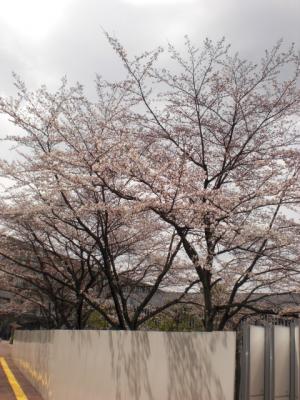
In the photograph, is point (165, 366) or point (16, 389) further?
point (16, 389)

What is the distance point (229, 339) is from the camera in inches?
197

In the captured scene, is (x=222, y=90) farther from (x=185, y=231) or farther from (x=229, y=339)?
(x=229, y=339)

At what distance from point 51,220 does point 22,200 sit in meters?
0.96

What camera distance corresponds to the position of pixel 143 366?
7.06 metres

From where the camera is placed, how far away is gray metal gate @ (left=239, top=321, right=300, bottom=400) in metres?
4.79

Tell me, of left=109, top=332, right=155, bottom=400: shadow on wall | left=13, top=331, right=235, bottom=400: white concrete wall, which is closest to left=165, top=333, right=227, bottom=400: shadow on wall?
left=13, top=331, right=235, bottom=400: white concrete wall

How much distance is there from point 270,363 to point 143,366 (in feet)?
8.67

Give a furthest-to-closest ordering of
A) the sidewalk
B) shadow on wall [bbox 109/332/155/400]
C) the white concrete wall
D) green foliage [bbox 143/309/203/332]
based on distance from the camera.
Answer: green foliage [bbox 143/309/203/332] → the sidewalk → shadow on wall [bbox 109/332/155/400] → the white concrete wall

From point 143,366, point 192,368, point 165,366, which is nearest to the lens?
point 192,368

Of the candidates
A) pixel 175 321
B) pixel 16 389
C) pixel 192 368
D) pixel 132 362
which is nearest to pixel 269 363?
pixel 192 368

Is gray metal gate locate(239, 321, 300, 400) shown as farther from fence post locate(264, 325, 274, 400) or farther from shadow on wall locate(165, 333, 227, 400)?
shadow on wall locate(165, 333, 227, 400)

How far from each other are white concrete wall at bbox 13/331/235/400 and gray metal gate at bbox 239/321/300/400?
15 centimetres

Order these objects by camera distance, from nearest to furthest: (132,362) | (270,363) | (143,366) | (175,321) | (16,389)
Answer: (270,363)
(143,366)
(132,362)
(175,321)
(16,389)

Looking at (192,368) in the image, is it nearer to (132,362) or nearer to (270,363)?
(270,363)
